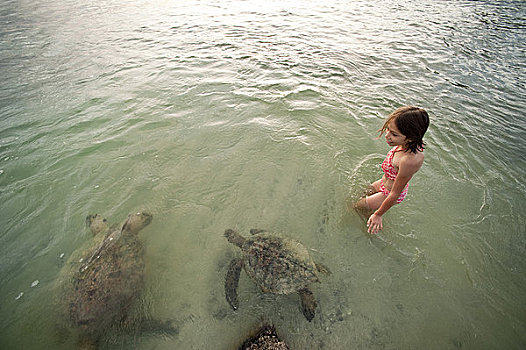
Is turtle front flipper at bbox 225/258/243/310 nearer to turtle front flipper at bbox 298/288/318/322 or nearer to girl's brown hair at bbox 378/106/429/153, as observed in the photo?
turtle front flipper at bbox 298/288/318/322

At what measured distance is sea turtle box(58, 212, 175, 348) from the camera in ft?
8.46

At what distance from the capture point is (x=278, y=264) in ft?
9.02

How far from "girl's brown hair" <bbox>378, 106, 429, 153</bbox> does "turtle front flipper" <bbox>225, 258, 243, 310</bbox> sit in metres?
2.49

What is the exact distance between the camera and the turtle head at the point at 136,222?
3383 mm

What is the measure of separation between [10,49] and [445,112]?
1529 centimetres

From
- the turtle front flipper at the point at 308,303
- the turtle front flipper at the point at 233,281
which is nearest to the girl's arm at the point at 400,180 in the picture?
the turtle front flipper at the point at 308,303

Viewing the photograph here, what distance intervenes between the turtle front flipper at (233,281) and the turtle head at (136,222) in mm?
1499

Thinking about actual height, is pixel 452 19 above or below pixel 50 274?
above

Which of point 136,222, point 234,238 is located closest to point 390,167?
point 234,238

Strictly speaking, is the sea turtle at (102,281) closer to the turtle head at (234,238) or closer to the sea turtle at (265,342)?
the turtle head at (234,238)

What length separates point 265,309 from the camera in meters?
2.72

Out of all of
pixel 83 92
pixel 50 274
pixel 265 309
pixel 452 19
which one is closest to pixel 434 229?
pixel 265 309

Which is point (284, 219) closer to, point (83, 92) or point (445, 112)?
point (445, 112)

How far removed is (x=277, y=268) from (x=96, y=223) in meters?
2.73
